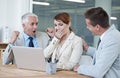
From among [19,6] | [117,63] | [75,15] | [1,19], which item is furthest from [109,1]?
[117,63]

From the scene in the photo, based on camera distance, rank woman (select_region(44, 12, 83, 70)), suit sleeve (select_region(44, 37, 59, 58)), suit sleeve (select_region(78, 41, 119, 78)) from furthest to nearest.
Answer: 1. suit sleeve (select_region(44, 37, 59, 58))
2. woman (select_region(44, 12, 83, 70))
3. suit sleeve (select_region(78, 41, 119, 78))

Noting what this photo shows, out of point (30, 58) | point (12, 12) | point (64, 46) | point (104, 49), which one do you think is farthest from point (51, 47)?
point (12, 12)

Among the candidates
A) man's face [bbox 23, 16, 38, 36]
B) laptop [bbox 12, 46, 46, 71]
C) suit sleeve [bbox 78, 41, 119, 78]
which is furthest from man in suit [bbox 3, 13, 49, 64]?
suit sleeve [bbox 78, 41, 119, 78]

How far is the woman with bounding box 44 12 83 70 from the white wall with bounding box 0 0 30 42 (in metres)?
1.94

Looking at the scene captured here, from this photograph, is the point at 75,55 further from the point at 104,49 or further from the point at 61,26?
the point at 104,49

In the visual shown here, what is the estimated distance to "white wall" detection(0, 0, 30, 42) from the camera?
449 centimetres

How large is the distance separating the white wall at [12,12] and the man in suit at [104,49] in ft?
8.58

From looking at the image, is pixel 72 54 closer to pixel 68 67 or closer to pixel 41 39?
pixel 68 67

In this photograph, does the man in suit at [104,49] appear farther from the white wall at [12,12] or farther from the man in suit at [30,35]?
the white wall at [12,12]

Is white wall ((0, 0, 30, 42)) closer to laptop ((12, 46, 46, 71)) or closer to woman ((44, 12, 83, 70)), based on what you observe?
woman ((44, 12, 83, 70))

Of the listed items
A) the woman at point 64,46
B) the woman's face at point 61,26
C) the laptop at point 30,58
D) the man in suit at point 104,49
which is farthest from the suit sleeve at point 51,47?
the man in suit at point 104,49

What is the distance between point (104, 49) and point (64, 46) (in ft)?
2.43

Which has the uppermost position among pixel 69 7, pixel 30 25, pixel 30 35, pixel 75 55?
pixel 69 7

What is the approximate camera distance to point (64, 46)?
103 inches
